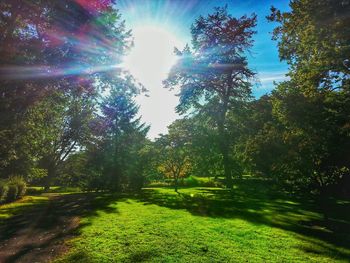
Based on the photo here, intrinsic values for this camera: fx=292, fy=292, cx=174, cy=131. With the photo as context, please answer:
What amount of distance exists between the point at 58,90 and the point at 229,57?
1962cm

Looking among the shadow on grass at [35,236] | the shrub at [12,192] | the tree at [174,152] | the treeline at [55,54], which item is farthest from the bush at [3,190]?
the tree at [174,152]

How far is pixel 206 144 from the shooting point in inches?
1629

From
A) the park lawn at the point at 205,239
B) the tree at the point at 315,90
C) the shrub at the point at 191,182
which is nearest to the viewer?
the park lawn at the point at 205,239

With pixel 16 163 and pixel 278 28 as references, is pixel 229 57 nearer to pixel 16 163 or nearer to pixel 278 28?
pixel 278 28

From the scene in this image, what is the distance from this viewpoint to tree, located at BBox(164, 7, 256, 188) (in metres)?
29.6

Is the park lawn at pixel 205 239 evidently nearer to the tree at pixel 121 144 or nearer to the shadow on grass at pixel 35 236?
the shadow on grass at pixel 35 236

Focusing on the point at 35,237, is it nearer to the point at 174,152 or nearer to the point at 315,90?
the point at 315,90

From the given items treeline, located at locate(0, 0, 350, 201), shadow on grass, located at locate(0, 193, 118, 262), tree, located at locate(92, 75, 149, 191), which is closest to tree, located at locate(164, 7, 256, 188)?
treeline, located at locate(0, 0, 350, 201)

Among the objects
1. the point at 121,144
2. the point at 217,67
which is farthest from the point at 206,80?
the point at 121,144

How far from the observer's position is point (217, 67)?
30.1 metres

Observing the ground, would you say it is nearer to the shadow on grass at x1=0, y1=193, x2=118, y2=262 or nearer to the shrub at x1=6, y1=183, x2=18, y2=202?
the shadow on grass at x1=0, y1=193, x2=118, y2=262

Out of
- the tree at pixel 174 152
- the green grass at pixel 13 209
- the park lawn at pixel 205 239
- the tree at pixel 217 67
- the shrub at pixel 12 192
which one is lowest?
the park lawn at pixel 205 239

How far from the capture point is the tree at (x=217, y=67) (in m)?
29.6

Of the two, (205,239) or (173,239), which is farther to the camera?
(205,239)
